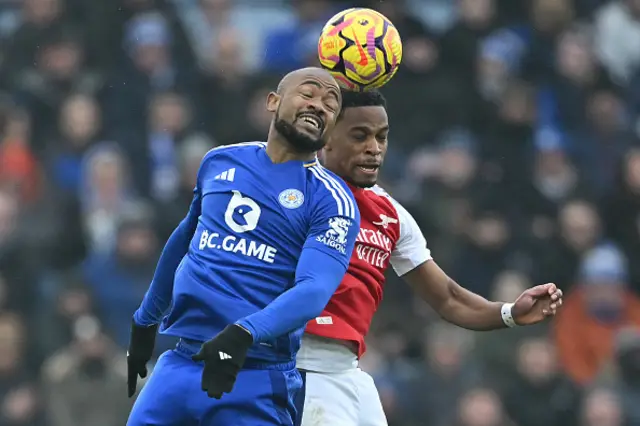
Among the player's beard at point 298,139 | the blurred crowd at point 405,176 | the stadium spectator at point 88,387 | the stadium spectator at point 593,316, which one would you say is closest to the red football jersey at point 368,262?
the player's beard at point 298,139

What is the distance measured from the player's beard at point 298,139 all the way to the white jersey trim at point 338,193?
98mm

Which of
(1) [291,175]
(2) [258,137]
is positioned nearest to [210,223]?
(1) [291,175]

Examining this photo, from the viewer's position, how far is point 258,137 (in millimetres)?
11859

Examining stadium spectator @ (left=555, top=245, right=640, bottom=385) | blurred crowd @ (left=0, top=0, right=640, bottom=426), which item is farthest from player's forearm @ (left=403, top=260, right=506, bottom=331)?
stadium spectator @ (left=555, top=245, right=640, bottom=385)

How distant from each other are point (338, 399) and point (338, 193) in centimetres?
125

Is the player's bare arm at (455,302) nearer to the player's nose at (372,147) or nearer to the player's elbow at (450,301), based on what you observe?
the player's elbow at (450,301)

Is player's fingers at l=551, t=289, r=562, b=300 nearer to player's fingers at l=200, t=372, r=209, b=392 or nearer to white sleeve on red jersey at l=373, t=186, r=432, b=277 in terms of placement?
white sleeve on red jersey at l=373, t=186, r=432, b=277

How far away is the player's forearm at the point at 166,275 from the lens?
244 inches

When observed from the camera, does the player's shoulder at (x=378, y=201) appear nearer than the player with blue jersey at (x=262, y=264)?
No

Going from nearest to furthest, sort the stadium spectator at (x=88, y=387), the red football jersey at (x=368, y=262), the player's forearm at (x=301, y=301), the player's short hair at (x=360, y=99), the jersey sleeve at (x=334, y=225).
→ 1. the player's forearm at (x=301, y=301)
2. the jersey sleeve at (x=334, y=225)
3. the red football jersey at (x=368, y=262)
4. the player's short hair at (x=360, y=99)
5. the stadium spectator at (x=88, y=387)

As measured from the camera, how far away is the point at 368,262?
675 centimetres

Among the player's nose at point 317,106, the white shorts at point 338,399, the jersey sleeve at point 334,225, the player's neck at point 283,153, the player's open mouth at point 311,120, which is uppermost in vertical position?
the player's nose at point 317,106

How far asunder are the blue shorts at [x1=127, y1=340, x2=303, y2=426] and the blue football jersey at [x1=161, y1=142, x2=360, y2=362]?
10 cm

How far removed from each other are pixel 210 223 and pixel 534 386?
5593 millimetres
